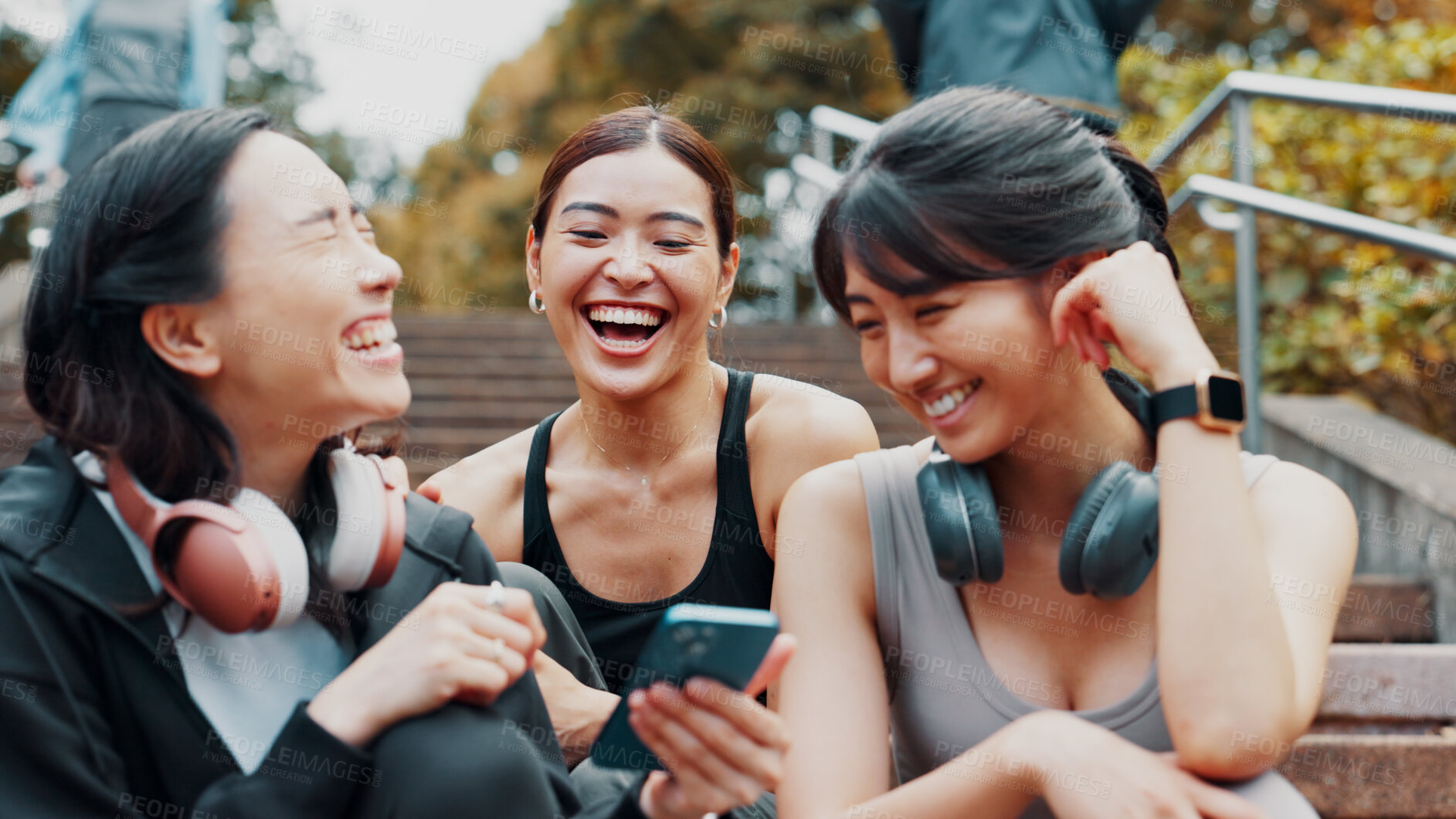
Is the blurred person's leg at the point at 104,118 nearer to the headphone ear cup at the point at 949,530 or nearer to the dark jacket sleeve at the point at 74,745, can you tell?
the dark jacket sleeve at the point at 74,745

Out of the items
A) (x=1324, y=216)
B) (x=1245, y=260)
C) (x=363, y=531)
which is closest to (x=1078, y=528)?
(x=363, y=531)

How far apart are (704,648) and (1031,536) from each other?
90 centimetres

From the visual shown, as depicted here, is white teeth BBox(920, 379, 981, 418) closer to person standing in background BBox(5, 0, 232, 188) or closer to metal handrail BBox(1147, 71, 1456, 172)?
metal handrail BBox(1147, 71, 1456, 172)

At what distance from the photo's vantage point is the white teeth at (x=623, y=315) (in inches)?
102

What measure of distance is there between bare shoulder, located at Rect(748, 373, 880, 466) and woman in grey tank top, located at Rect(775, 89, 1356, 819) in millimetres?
639

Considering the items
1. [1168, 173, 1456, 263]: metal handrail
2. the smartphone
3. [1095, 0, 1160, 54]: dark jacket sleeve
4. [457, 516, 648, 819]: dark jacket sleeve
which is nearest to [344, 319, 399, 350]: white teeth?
[457, 516, 648, 819]: dark jacket sleeve

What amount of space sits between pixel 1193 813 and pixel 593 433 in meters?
1.65

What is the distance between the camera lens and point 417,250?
981 inches

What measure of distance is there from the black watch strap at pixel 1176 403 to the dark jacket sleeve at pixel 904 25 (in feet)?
7.93

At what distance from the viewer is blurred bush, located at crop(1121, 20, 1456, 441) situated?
13.0ft

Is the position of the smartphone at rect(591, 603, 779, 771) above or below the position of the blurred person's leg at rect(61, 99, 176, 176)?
below

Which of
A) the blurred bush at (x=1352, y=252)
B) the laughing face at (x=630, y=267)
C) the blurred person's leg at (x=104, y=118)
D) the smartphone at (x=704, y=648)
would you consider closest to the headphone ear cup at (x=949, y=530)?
the smartphone at (x=704, y=648)

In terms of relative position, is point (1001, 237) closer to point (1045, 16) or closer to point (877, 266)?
point (877, 266)

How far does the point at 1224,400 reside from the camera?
1.62 m
